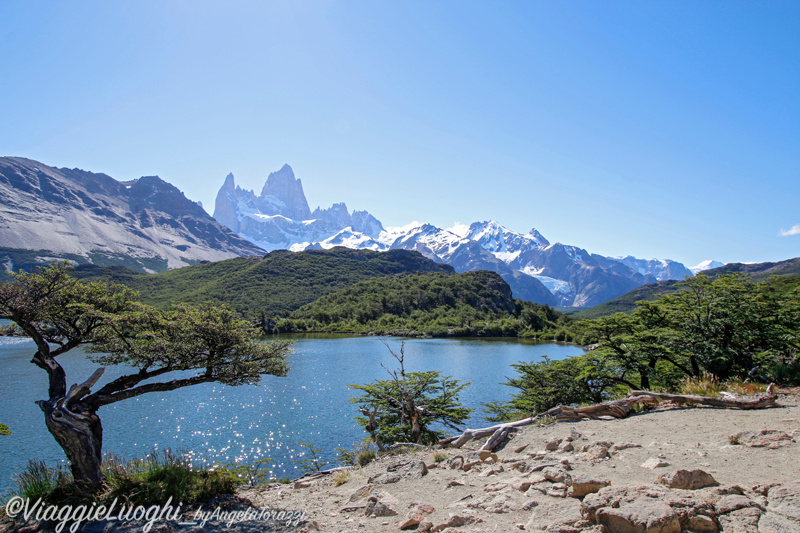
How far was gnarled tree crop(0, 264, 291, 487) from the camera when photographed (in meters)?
8.69

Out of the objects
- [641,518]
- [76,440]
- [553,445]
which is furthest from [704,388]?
[76,440]

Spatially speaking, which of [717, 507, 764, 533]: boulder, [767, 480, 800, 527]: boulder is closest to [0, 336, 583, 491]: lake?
[717, 507, 764, 533]: boulder

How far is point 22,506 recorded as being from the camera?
7.92m

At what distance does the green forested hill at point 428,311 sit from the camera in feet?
405

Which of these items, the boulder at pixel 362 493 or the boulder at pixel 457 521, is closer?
the boulder at pixel 457 521

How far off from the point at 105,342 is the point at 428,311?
143689 mm

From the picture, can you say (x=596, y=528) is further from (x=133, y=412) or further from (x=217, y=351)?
(x=133, y=412)

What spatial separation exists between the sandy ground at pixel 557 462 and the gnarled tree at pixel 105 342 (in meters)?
3.32

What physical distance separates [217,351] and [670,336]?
16137 millimetres

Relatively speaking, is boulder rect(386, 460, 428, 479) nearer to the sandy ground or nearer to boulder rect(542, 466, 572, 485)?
the sandy ground

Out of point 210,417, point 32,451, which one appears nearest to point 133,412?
point 210,417

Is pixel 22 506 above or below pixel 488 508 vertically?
below

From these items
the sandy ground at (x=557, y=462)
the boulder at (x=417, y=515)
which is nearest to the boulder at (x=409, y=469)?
the sandy ground at (x=557, y=462)

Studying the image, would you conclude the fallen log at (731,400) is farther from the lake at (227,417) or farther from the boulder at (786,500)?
the lake at (227,417)
